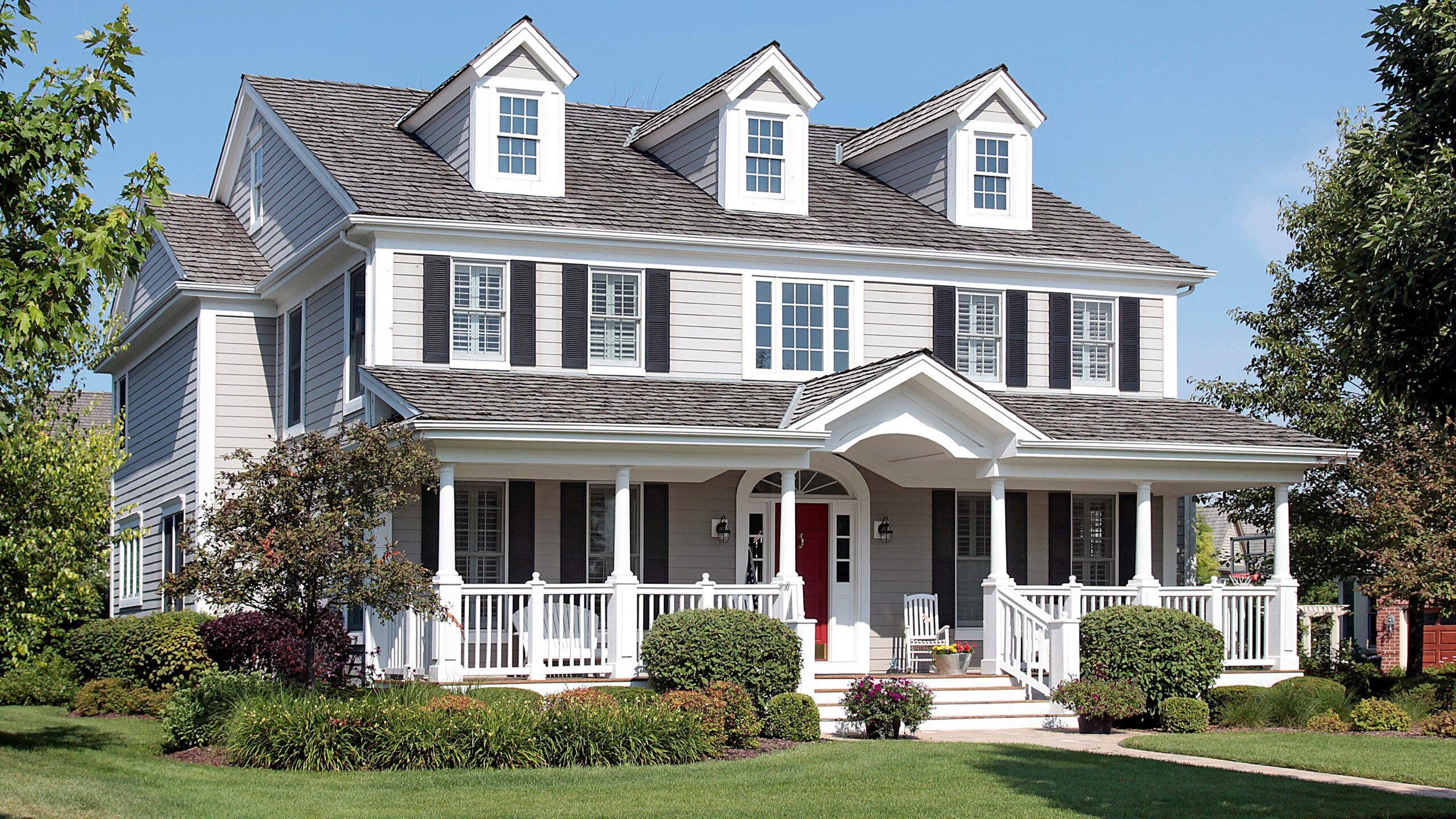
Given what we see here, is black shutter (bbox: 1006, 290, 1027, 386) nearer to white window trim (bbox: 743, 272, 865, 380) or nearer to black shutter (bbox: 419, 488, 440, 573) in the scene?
white window trim (bbox: 743, 272, 865, 380)

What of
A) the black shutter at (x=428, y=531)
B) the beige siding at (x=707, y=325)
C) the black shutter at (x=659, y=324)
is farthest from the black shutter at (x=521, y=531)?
the beige siding at (x=707, y=325)

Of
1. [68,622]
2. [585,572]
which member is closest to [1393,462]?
[585,572]

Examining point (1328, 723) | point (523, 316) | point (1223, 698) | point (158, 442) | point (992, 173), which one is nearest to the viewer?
Result: point (1328, 723)

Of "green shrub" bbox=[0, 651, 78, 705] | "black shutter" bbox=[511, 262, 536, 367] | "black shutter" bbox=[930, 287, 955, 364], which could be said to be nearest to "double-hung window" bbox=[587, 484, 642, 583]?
"black shutter" bbox=[511, 262, 536, 367]

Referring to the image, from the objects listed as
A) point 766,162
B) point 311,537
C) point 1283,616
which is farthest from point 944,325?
point 311,537

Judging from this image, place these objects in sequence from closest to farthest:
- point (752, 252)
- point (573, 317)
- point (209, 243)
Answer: point (573, 317), point (752, 252), point (209, 243)

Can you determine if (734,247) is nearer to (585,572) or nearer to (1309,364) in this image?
(585,572)

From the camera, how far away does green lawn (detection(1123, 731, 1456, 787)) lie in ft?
47.1

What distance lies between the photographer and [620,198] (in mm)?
21203

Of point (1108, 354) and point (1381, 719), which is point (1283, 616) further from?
point (1108, 354)

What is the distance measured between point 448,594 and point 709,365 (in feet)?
17.3

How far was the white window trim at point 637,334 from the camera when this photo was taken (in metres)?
20.1

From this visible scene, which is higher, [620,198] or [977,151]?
[977,151]

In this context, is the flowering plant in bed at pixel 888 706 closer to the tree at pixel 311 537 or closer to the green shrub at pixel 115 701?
the tree at pixel 311 537
